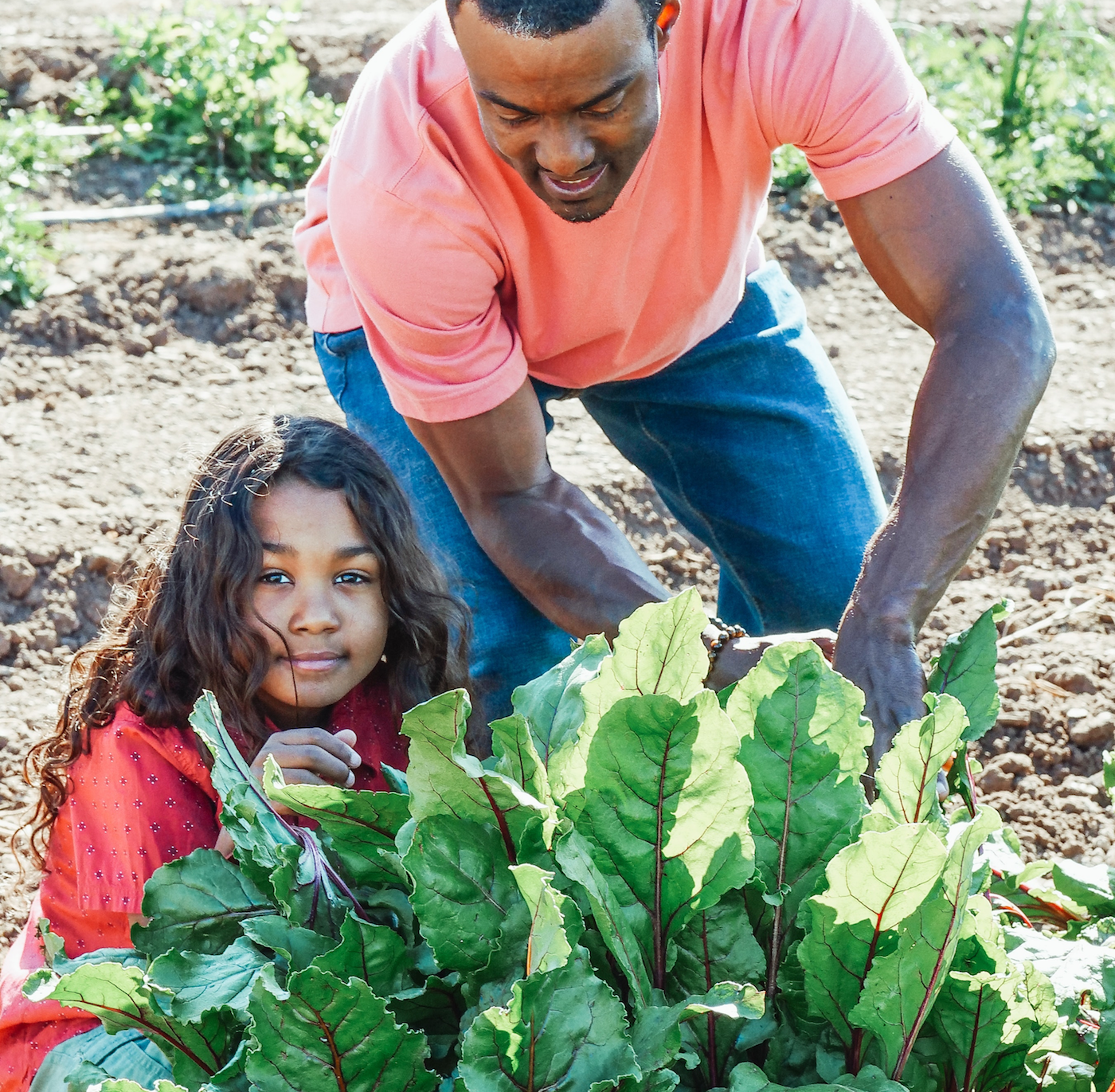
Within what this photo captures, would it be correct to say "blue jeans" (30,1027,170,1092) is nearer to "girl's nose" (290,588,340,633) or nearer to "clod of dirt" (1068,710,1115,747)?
"girl's nose" (290,588,340,633)

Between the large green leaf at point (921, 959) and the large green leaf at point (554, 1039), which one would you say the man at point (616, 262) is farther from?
the large green leaf at point (554, 1039)

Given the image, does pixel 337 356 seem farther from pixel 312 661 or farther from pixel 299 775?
pixel 299 775

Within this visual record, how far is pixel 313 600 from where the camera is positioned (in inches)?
74.9

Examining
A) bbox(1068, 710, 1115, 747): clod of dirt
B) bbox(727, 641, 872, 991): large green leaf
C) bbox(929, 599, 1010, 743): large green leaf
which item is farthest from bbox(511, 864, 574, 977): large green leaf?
bbox(1068, 710, 1115, 747): clod of dirt

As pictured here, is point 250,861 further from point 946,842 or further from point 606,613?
point 606,613

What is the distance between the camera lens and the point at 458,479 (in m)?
2.08

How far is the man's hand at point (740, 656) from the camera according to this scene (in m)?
1.60

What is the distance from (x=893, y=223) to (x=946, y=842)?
42.5 inches

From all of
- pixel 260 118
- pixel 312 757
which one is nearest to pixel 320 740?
pixel 312 757

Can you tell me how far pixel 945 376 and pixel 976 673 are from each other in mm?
635

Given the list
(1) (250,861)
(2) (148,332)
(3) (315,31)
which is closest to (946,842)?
(1) (250,861)

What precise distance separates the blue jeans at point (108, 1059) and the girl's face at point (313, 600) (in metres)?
0.55

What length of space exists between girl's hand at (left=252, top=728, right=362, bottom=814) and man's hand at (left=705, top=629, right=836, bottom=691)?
16.3 inches

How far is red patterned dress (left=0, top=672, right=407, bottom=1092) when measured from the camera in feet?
5.59
